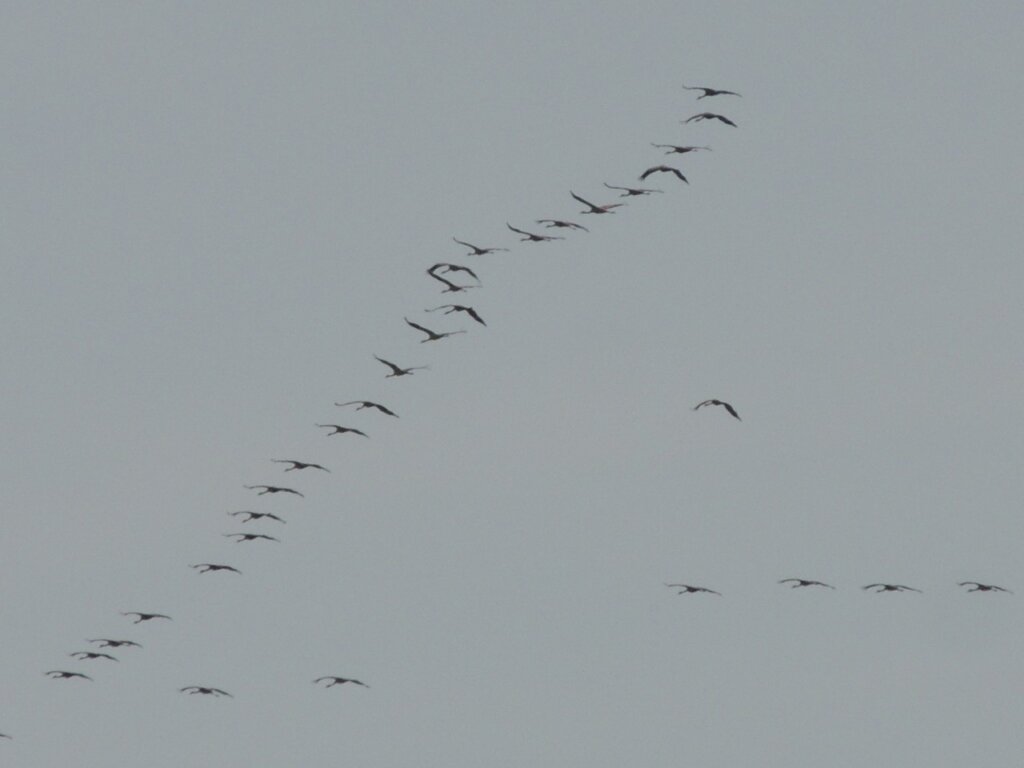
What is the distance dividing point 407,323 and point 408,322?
0.39 metres

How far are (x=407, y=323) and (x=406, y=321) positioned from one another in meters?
1.63

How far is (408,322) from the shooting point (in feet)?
654

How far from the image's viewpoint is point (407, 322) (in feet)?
652

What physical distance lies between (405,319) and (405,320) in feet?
0.46

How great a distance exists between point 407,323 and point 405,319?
2.14m

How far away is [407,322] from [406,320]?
3.30 ft

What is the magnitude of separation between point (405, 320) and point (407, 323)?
79.0 inches

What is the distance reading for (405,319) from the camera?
7781 inches

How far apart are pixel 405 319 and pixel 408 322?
1762mm

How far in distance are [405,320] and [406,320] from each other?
0.14m

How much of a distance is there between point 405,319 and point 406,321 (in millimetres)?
515

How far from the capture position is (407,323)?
655 ft

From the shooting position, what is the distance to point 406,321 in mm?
198125
